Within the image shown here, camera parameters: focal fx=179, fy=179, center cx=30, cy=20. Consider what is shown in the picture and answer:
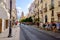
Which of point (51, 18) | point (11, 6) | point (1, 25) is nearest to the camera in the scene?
point (11, 6)

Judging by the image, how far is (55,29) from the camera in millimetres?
32219

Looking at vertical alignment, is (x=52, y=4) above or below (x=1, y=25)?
above

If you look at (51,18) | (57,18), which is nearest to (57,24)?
(57,18)

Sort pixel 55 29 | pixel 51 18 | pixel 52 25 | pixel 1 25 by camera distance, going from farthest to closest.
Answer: pixel 51 18, pixel 52 25, pixel 55 29, pixel 1 25

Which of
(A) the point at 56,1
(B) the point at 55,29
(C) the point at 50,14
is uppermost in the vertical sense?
(A) the point at 56,1

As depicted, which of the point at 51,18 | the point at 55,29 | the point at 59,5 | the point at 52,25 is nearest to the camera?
the point at 55,29

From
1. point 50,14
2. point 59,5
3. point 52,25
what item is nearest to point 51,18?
point 50,14

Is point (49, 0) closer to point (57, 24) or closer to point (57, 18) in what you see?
point (57, 18)

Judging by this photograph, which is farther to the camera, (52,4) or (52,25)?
(52,4)

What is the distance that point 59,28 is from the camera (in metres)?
33.4

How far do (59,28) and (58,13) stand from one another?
6.56 meters

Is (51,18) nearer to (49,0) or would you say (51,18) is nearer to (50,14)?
(50,14)

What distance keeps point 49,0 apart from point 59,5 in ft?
18.2

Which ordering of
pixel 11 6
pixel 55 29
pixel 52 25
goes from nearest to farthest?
pixel 11 6 → pixel 55 29 → pixel 52 25
